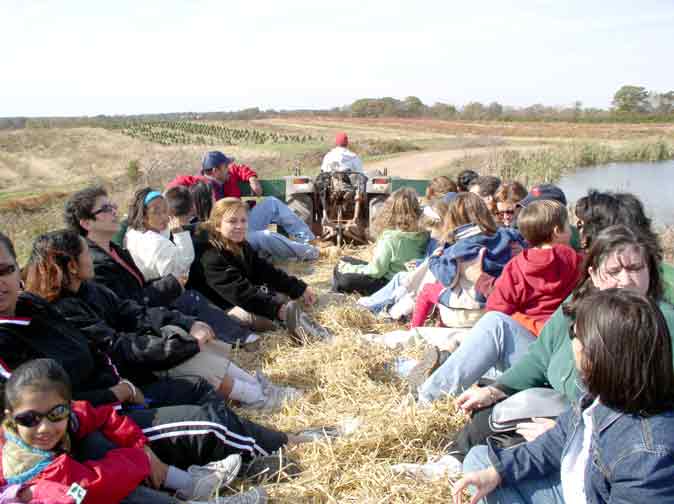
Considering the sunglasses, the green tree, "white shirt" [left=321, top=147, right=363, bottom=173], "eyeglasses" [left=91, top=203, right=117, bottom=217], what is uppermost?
the green tree

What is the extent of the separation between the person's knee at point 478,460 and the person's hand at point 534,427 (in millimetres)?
199

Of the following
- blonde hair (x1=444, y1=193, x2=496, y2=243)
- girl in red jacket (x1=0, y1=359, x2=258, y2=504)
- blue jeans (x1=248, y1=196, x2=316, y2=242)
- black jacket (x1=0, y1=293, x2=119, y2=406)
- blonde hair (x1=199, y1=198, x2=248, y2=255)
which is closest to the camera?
girl in red jacket (x1=0, y1=359, x2=258, y2=504)

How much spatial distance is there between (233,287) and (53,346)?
69.0 inches

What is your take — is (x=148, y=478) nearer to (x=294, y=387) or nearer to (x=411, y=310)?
(x=294, y=387)

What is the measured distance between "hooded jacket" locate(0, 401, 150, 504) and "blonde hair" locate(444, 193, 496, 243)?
2218mm

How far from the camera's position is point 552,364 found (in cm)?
243

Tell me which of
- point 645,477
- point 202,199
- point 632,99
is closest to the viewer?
point 645,477

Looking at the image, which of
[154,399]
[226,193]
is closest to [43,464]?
[154,399]

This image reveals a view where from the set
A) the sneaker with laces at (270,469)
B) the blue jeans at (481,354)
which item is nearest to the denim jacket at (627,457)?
the blue jeans at (481,354)

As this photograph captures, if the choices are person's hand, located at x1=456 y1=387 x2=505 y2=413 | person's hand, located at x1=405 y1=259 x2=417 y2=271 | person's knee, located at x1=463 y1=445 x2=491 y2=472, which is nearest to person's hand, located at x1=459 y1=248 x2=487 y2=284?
person's hand, located at x1=405 y1=259 x2=417 y2=271

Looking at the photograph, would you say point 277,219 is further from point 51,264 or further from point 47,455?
point 47,455

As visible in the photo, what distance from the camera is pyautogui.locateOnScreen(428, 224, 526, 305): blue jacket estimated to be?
3.51m

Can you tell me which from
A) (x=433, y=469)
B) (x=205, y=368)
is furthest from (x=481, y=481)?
(x=205, y=368)

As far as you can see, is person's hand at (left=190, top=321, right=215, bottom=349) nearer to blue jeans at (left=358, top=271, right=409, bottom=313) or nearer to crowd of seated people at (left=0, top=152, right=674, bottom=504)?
crowd of seated people at (left=0, top=152, right=674, bottom=504)
